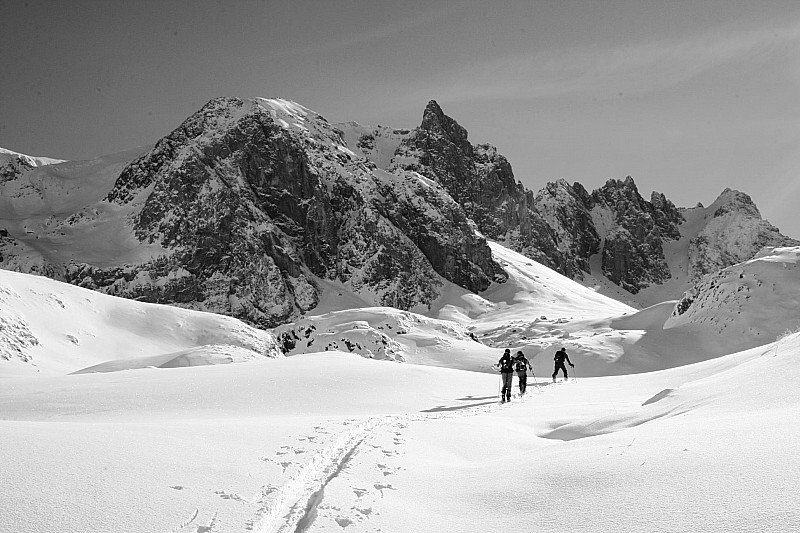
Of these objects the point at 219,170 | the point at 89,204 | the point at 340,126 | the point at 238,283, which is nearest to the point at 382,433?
the point at 238,283

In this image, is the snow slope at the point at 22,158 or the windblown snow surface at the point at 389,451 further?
the snow slope at the point at 22,158

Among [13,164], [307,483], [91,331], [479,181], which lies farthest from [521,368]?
[13,164]

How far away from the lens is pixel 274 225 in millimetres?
107312

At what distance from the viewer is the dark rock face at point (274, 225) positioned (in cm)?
9556

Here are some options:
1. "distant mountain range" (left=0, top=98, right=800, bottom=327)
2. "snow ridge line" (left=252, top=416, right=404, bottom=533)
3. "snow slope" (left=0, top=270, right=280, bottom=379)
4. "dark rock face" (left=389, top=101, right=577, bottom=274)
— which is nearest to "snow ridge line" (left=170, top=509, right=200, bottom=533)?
"snow ridge line" (left=252, top=416, right=404, bottom=533)

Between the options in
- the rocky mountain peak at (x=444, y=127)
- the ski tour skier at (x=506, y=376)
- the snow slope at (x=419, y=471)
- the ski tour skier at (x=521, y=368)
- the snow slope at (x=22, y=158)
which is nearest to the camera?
the snow slope at (x=419, y=471)

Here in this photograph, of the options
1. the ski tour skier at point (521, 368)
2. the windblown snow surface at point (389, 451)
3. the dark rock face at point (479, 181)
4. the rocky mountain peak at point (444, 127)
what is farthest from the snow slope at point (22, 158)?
the ski tour skier at point (521, 368)

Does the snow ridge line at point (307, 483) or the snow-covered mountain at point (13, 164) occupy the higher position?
the snow-covered mountain at point (13, 164)

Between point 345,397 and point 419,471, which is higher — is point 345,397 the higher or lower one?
the higher one

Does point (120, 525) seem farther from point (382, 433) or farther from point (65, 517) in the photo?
point (382, 433)

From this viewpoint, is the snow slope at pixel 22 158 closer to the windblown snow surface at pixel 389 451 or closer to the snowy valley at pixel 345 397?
the snowy valley at pixel 345 397

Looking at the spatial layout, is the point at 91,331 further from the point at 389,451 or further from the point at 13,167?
the point at 13,167

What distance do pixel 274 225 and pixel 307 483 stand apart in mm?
104557

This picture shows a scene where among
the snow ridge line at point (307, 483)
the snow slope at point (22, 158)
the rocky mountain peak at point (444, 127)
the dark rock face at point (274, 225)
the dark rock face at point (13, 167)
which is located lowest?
the snow ridge line at point (307, 483)
